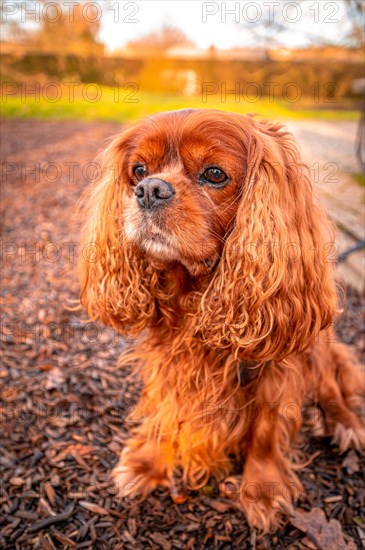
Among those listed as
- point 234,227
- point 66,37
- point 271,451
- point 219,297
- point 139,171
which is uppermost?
point 66,37

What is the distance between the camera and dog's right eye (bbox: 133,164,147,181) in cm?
197

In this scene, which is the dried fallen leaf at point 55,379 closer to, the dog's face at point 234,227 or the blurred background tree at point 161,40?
the dog's face at point 234,227

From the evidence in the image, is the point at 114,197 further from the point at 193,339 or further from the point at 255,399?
the point at 255,399

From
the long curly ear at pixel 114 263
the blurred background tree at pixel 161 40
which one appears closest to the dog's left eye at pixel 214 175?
the long curly ear at pixel 114 263

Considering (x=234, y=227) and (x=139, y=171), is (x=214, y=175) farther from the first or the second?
(x=139, y=171)

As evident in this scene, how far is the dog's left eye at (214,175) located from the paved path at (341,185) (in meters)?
0.56

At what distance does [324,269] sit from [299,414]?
842 millimetres

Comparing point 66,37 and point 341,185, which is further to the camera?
point 66,37

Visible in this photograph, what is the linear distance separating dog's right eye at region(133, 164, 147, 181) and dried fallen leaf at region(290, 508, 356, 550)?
1767 millimetres

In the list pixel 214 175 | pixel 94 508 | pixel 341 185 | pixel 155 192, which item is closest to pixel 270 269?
pixel 214 175

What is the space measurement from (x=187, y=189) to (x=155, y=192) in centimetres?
13

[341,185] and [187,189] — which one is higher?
[341,185]

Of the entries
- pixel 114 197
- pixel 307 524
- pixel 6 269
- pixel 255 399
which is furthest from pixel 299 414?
pixel 6 269

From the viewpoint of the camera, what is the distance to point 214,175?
70.8 inches
